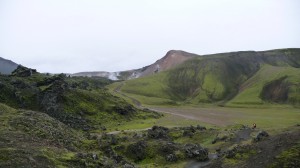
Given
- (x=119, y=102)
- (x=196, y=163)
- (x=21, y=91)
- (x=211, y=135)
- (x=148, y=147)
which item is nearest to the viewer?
(x=196, y=163)

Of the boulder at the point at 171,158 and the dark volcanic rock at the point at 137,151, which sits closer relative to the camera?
the boulder at the point at 171,158

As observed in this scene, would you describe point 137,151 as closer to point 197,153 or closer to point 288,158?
point 197,153

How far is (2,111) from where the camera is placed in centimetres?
6494

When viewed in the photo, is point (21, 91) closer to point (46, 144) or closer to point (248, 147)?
point (46, 144)

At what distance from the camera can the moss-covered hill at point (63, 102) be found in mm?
116438

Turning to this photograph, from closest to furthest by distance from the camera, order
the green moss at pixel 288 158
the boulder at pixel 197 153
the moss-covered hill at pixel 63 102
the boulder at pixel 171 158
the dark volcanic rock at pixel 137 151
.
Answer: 1. the green moss at pixel 288 158
2. the boulder at pixel 197 153
3. the boulder at pixel 171 158
4. the dark volcanic rock at pixel 137 151
5. the moss-covered hill at pixel 63 102

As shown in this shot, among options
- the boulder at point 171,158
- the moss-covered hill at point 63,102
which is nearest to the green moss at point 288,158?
the boulder at point 171,158

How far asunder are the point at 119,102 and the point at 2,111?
94288 millimetres

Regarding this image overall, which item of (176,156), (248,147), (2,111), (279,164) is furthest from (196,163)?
(2,111)

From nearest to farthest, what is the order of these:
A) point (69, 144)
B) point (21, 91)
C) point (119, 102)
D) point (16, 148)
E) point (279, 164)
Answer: point (16, 148)
point (279, 164)
point (69, 144)
point (21, 91)
point (119, 102)

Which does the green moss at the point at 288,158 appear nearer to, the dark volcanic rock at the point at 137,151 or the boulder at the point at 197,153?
the boulder at the point at 197,153

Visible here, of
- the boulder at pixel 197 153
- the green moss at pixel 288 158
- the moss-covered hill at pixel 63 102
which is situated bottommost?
the boulder at pixel 197 153

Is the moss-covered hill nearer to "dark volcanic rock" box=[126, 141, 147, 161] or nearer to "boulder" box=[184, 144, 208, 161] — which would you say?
"dark volcanic rock" box=[126, 141, 147, 161]

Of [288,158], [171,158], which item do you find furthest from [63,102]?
[288,158]
